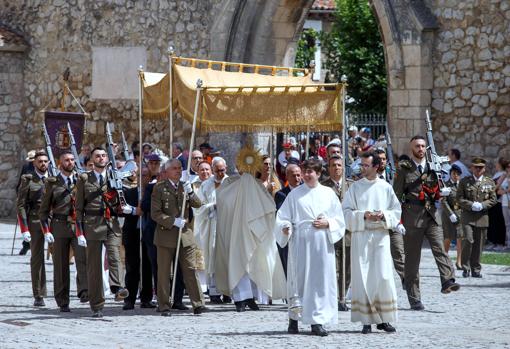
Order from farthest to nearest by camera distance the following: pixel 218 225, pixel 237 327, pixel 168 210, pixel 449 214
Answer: pixel 449 214 < pixel 218 225 < pixel 168 210 < pixel 237 327

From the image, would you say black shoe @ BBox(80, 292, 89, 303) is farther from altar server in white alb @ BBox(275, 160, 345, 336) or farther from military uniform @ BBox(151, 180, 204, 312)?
altar server in white alb @ BBox(275, 160, 345, 336)

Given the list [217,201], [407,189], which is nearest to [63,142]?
[217,201]

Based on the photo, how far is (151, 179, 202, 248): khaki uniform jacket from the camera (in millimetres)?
13453

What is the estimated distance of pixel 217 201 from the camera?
14523mm

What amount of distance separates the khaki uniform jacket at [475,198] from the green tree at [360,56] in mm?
20614

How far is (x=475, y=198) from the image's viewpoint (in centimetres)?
1798

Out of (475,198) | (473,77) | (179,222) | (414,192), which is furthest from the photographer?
(473,77)

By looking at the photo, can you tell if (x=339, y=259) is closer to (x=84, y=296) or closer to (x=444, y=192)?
(x=444, y=192)

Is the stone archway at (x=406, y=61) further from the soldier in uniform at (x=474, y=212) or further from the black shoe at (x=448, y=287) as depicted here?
the black shoe at (x=448, y=287)

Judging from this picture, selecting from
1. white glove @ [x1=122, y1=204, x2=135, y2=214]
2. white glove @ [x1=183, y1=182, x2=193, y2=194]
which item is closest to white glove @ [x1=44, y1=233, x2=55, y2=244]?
white glove @ [x1=122, y1=204, x2=135, y2=214]

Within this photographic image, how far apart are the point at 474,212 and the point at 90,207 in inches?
247

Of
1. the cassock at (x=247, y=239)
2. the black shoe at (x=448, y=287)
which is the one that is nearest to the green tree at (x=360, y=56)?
the cassock at (x=247, y=239)

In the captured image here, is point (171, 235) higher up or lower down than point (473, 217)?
lower down

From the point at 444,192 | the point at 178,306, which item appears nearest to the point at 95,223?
the point at 178,306
